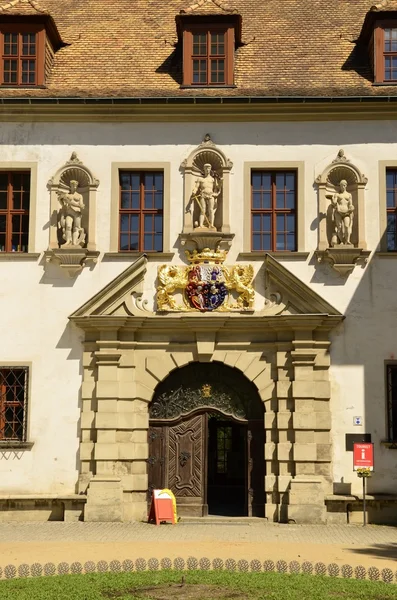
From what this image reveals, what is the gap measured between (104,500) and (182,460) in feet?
6.52

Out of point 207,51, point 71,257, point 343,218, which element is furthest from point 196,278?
point 207,51

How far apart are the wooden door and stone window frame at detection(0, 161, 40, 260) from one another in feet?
15.7

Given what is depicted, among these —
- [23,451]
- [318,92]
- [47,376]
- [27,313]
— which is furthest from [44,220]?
[318,92]

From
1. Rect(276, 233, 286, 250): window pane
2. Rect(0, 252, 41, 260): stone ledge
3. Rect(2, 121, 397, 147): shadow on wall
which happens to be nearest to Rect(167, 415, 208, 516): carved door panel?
Rect(276, 233, 286, 250): window pane

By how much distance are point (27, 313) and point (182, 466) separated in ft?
16.0

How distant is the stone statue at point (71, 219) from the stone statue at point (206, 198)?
246 centimetres

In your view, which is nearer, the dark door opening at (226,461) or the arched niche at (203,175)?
the arched niche at (203,175)

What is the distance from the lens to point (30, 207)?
72.5 feet

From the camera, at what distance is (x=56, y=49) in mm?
24094

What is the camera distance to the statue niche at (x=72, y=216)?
853 inches

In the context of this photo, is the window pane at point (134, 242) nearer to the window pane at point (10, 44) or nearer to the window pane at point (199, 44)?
the window pane at point (199, 44)

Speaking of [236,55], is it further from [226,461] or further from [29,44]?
[226,461]

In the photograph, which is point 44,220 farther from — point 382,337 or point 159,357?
point 382,337

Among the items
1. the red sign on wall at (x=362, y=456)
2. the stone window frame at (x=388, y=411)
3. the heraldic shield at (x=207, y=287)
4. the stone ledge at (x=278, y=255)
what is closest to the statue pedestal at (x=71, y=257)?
the heraldic shield at (x=207, y=287)
